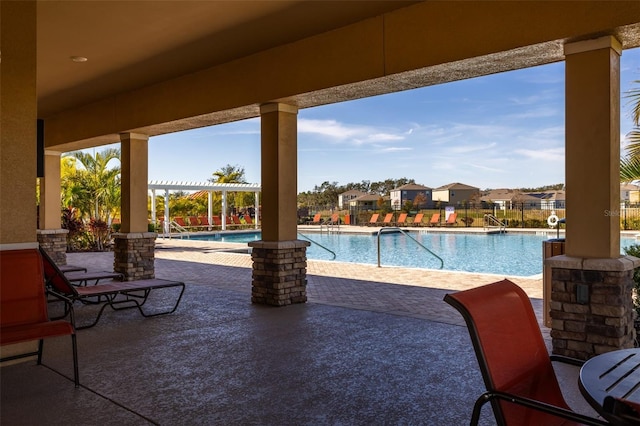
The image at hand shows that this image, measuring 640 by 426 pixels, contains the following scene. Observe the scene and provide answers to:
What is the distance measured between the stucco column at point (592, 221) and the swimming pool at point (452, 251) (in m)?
6.39

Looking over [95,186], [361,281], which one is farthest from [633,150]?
[95,186]

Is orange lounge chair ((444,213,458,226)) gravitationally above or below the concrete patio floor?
above

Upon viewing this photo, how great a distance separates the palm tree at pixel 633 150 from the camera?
549 centimetres

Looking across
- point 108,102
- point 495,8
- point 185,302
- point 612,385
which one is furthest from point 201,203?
point 612,385

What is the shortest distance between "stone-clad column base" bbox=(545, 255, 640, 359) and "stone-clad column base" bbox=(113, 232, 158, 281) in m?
7.16

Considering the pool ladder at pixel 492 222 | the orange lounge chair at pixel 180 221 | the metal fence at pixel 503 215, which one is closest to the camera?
the orange lounge chair at pixel 180 221

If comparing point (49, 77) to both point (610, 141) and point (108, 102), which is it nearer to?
point (108, 102)

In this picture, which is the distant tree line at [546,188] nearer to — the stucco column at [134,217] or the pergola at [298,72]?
the stucco column at [134,217]

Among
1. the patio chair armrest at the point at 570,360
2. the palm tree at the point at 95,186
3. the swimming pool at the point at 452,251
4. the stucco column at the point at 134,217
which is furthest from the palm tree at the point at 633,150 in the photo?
the palm tree at the point at 95,186

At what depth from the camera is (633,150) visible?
5.63m

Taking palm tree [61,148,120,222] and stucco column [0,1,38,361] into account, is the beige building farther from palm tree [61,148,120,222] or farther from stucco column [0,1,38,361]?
stucco column [0,1,38,361]

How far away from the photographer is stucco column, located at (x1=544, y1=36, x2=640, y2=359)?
3.99 metres

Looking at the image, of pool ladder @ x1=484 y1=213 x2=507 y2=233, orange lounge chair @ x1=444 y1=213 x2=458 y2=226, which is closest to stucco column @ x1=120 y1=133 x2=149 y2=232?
pool ladder @ x1=484 y1=213 x2=507 y2=233

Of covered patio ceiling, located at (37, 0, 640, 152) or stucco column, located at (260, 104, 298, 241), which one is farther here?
stucco column, located at (260, 104, 298, 241)
